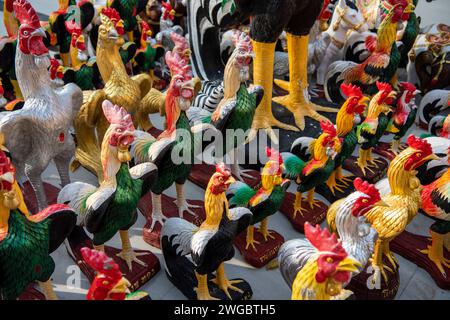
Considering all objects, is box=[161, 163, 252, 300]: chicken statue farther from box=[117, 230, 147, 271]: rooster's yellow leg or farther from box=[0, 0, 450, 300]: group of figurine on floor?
box=[117, 230, 147, 271]: rooster's yellow leg

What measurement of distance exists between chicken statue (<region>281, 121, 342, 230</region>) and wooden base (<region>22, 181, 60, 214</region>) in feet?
5.64

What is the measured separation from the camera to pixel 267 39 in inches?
172

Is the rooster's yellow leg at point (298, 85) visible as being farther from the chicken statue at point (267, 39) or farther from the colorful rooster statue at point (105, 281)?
the colorful rooster statue at point (105, 281)

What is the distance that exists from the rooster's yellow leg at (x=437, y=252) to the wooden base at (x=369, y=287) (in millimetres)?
440

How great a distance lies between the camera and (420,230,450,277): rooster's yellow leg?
3533mm

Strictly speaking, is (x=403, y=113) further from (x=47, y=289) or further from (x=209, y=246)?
(x=47, y=289)

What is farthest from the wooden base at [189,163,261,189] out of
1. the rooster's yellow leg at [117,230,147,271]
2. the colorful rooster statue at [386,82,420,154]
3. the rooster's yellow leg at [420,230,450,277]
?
the rooster's yellow leg at [420,230,450,277]

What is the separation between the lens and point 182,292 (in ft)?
10.7

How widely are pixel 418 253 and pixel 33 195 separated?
9.11 feet

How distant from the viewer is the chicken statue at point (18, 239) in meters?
2.61

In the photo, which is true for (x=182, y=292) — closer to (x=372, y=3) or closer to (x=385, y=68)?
(x=385, y=68)
